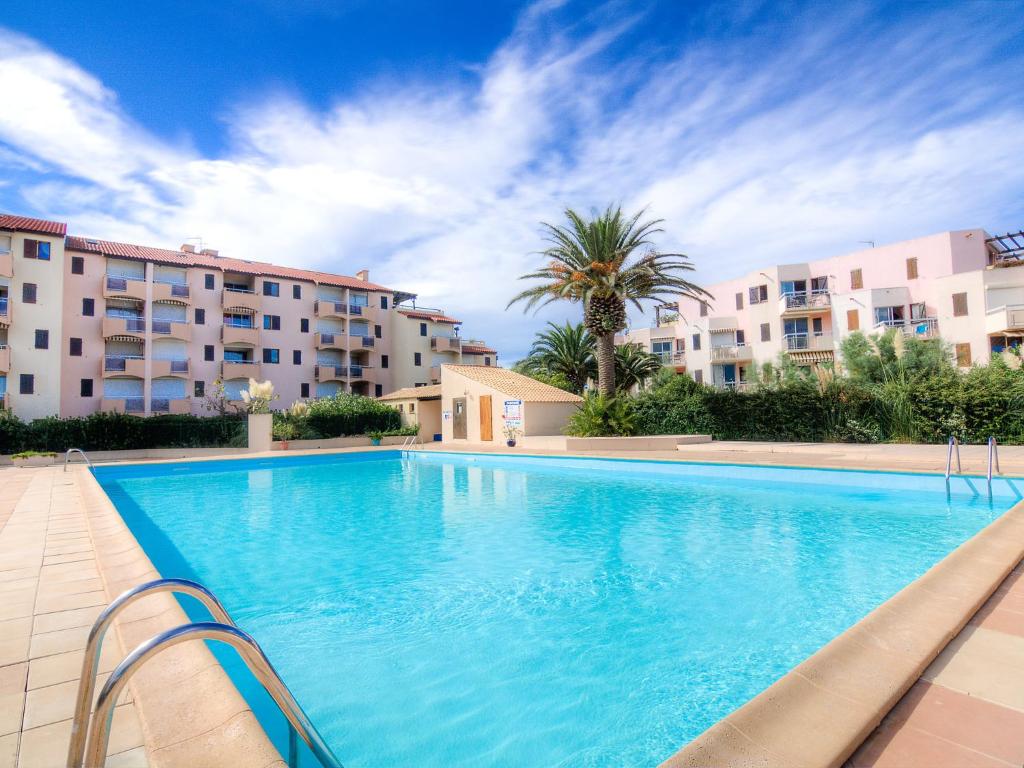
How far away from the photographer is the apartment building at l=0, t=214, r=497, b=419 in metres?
A: 29.6

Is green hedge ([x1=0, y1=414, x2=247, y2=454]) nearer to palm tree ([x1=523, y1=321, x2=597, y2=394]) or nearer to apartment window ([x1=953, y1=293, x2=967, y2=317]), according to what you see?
palm tree ([x1=523, y1=321, x2=597, y2=394])

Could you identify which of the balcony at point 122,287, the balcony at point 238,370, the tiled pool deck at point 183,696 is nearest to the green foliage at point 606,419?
the tiled pool deck at point 183,696

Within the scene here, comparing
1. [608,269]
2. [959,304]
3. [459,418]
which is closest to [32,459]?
[459,418]

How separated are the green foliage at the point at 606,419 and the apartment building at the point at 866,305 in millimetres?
16199

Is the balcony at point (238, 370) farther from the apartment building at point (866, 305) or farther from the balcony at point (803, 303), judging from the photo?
the balcony at point (803, 303)

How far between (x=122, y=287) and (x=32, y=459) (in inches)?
652

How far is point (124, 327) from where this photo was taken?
32.2 metres

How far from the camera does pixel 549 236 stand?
20281 mm

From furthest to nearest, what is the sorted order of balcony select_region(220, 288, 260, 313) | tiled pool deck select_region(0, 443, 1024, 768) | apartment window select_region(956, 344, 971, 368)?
balcony select_region(220, 288, 260, 313) < apartment window select_region(956, 344, 971, 368) < tiled pool deck select_region(0, 443, 1024, 768)

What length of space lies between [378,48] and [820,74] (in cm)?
892

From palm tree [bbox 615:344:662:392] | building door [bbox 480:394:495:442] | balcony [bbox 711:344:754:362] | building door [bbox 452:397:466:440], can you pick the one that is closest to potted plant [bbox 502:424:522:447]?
building door [bbox 480:394:495:442]

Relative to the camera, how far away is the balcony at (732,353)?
40.1 m

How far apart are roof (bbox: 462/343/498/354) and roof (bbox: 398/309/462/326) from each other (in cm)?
251

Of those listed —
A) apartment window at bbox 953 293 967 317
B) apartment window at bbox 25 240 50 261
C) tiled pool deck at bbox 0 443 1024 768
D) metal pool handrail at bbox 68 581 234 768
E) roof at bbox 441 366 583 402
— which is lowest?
tiled pool deck at bbox 0 443 1024 768
